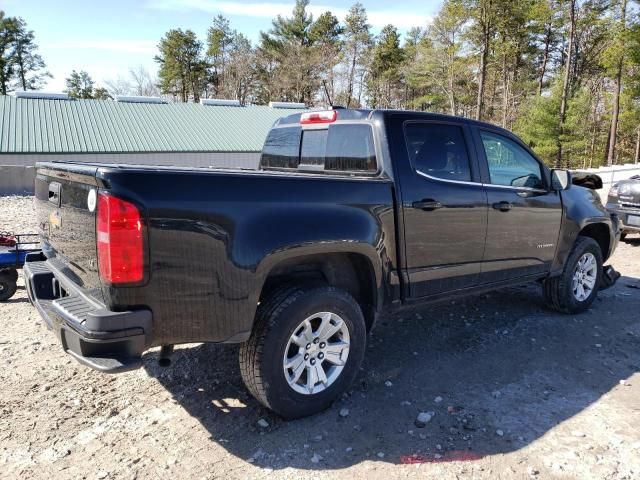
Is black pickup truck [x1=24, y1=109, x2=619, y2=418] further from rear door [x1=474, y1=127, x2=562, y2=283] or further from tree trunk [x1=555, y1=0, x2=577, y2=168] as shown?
tree trunk [x1=555, y1=0, x2=577, y2=168]

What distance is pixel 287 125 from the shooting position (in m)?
4.55

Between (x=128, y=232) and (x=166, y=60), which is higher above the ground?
(x=166, y=60)

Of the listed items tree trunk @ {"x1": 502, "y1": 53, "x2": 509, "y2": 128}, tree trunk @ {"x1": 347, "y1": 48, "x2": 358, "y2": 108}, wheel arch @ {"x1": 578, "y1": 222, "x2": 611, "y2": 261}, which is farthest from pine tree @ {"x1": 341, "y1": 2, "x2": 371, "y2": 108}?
wheel arch @ {"x1": 578, "y1": 222, "x2": 611, "y2": 261}

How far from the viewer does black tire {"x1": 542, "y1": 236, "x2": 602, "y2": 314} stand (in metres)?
5.20

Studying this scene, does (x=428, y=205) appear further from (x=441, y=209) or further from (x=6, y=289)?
(x=6, y=289)

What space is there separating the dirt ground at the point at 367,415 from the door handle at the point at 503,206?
49.0 inches

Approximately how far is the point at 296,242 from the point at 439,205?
134cm

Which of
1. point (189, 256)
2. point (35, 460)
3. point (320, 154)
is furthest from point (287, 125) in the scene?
point (35, 460)

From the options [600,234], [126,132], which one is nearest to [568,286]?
[600,234]

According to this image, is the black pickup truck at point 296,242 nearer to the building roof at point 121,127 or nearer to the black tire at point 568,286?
the black tire at point 568,286

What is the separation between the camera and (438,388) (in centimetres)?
368

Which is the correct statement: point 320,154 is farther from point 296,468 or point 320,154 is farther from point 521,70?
point 521,70

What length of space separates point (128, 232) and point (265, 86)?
55.3 metres

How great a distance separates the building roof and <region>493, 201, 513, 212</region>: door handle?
23297 mm
